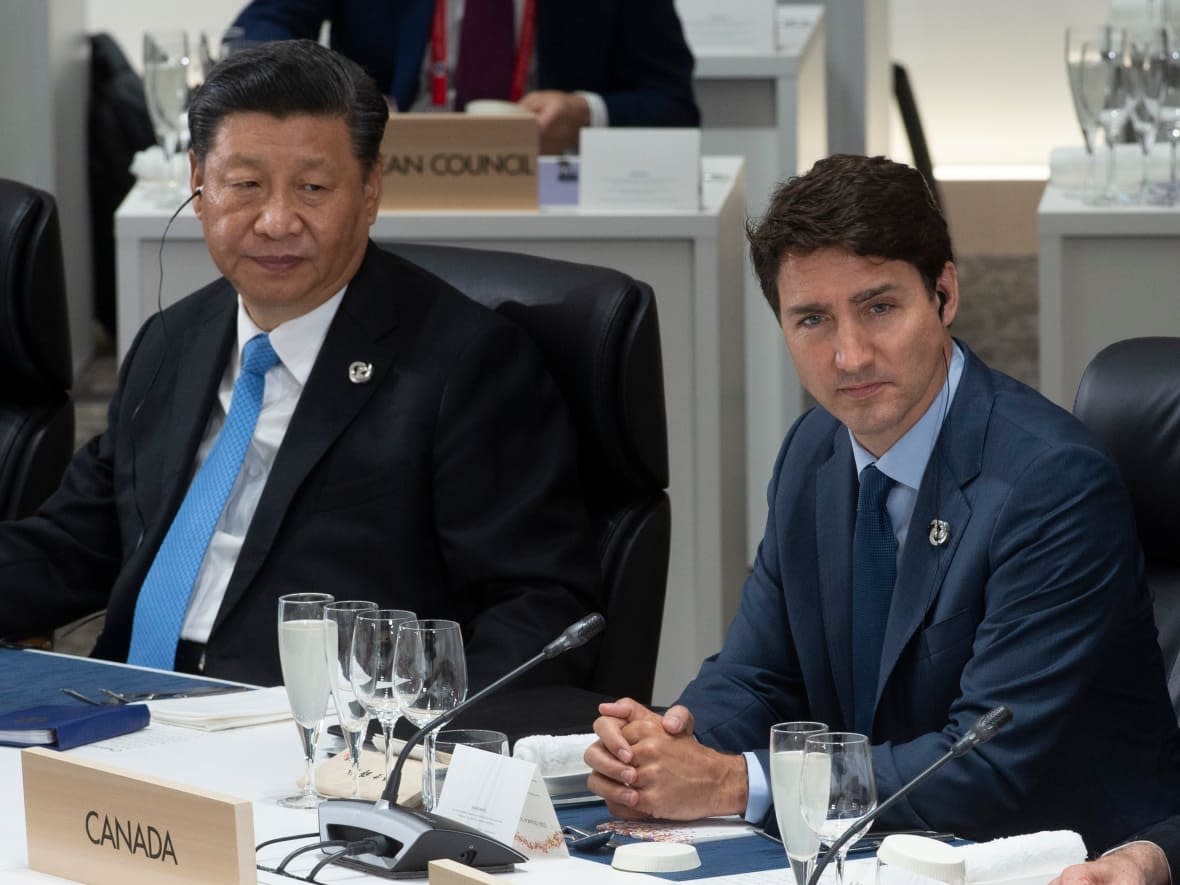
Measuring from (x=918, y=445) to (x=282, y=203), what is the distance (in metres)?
0.97

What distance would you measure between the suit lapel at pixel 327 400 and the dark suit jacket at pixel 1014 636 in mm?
699

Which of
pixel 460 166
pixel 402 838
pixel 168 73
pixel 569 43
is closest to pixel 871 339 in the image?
pixel 402 838

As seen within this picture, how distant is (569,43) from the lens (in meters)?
4.18

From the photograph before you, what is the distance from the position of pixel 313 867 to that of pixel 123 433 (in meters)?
1.29

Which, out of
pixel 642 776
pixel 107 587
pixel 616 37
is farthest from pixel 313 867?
pixel 616 37

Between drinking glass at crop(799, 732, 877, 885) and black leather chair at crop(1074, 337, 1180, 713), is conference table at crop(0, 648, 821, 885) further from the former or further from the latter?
black leather chair at crop(1074, 337, 1180, 713)

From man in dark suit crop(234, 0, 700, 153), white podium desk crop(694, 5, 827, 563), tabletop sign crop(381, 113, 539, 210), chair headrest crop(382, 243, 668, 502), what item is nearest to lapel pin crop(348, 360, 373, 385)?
chair headrest crop(382, 243, 668, 502)

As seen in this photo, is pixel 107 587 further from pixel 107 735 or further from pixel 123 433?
pixel 107 735

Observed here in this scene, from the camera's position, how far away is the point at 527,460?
2514 mm

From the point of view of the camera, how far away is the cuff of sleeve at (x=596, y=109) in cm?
408

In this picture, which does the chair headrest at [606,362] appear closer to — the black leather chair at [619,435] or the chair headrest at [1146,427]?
the black leather chair at [619,435]

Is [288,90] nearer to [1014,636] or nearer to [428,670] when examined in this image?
[428,670]

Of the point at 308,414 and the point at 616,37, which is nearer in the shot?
the point at 308,414

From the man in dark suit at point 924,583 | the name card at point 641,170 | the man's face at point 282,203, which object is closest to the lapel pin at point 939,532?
the man in dark suit at point 924,583
